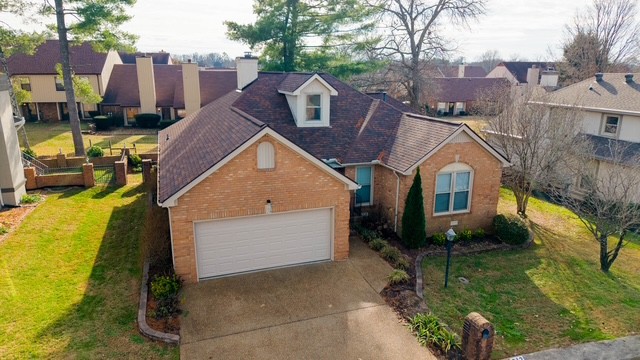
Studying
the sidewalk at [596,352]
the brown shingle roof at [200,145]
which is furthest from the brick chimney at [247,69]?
the sidewalk at [596,352]

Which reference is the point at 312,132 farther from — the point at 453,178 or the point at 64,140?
the point at 64,140

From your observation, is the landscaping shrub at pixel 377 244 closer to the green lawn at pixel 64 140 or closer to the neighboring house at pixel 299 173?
the neighboring house at pixel 299 173

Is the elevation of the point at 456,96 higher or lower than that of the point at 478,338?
higher

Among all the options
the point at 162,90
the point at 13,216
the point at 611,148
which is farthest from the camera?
the point at 162,90

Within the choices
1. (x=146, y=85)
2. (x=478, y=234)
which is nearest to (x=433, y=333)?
(x=478, y=234)

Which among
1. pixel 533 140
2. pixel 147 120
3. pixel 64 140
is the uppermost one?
pixel 533 140

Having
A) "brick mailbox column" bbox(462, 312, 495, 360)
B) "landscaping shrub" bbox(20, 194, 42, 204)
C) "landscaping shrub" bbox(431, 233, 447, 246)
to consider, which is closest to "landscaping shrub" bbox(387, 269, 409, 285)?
"landscaping shrub" bbox(431, 233, 447, 246)

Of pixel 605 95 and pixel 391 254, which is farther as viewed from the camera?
pixel 605 95
